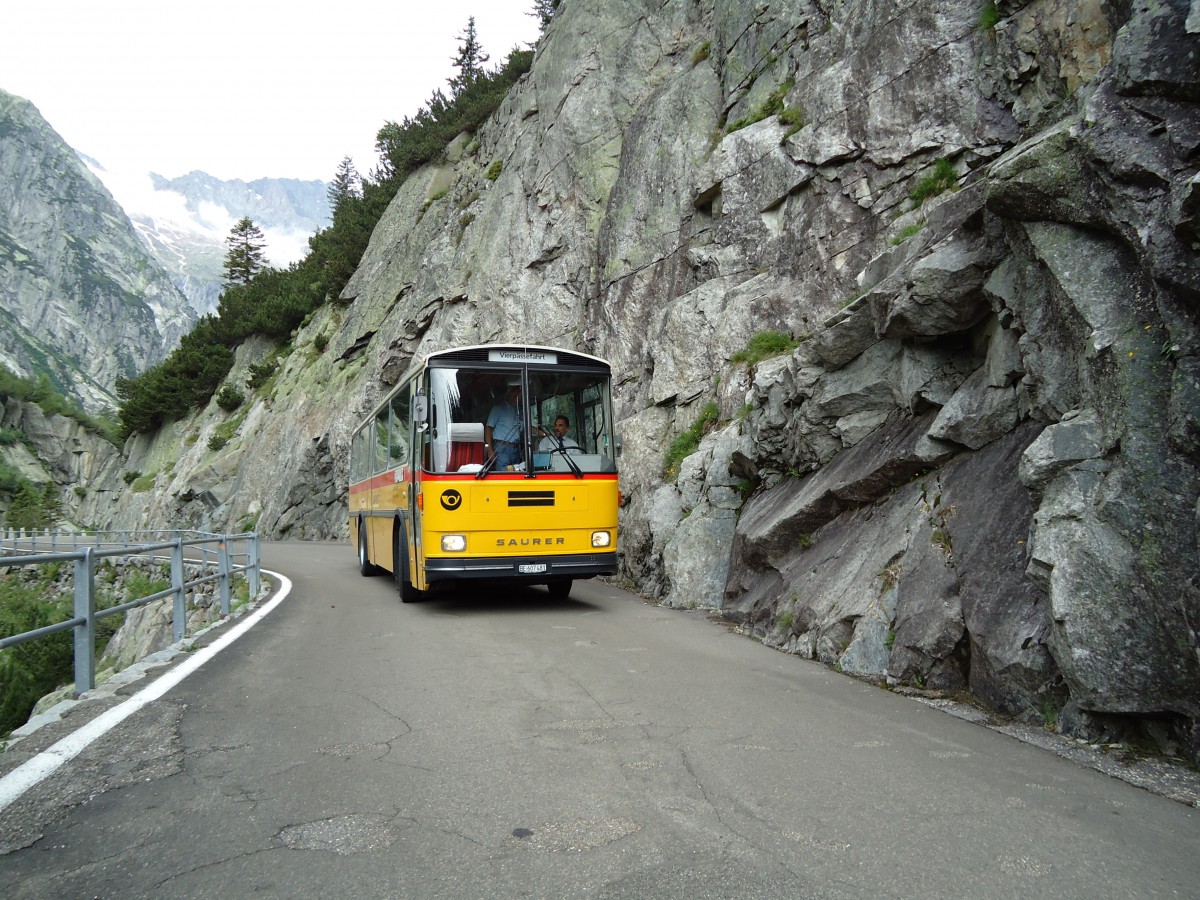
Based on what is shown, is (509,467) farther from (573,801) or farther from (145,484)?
(145,484)

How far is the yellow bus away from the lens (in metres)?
9.86

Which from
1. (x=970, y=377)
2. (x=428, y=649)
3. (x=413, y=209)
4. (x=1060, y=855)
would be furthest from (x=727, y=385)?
(x=413, y=209)

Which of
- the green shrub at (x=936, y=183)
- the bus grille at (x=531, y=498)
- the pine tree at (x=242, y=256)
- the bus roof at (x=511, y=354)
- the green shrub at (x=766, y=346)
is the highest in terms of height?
the pine tree at (x=242, y=256)

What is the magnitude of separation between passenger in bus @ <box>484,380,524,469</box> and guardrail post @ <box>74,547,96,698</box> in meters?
5.03

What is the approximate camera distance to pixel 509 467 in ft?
33.0

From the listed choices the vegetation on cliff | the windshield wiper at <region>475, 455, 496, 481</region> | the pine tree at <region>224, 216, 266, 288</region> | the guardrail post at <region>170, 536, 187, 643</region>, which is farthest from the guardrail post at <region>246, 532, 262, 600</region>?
the pine tree at <region>224, 216, 266, 288</region>

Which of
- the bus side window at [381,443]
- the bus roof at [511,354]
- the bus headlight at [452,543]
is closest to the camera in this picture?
the bus headlight at [452,543]

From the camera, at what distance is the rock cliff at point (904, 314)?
454cm

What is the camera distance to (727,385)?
13648 mm

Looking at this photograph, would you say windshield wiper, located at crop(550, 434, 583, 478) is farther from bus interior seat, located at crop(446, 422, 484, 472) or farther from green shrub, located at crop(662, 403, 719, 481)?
green shrub, located at crop(662, 403, 719, 481)

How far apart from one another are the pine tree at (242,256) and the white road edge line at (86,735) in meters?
65.6

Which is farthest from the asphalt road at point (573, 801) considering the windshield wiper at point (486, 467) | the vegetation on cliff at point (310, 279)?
the vegetation on cliff at point (310, 279)

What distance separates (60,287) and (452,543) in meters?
205

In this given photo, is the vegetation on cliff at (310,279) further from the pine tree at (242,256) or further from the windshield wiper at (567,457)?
the windshield wiper at (567,457)
